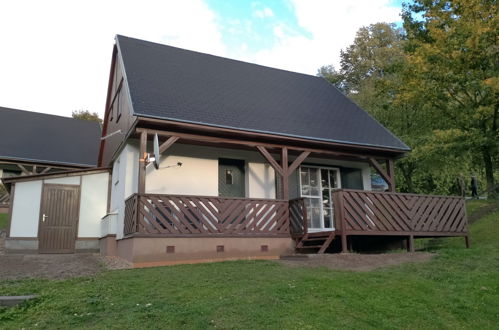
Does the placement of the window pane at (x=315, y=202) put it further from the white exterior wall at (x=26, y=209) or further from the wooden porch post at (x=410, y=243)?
the white exterior wall at (x=26, y=209)

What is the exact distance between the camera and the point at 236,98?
12.5m

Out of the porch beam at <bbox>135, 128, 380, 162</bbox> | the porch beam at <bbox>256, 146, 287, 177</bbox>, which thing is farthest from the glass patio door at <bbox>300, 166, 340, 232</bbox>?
the porch beam at <bbox>256, 146, 287, 177</bbox>

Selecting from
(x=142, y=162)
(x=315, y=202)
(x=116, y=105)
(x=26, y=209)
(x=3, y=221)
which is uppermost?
(x=116, y=105)

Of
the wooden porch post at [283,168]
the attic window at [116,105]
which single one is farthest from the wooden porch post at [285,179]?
the attic window at [116,105]

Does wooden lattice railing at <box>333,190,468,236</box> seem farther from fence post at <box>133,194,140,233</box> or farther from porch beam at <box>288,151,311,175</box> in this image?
fence post at <box>133,194,140,233</box>

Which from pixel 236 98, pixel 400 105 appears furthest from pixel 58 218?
pixel 400 105

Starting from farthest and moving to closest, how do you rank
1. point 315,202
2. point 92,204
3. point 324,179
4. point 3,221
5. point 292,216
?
point 3,221 < point 324,179 < point 92,204 < point 315,202 < point 292,216

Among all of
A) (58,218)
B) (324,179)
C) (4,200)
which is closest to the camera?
(58,218)

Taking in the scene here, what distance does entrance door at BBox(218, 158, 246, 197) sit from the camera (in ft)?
40.6

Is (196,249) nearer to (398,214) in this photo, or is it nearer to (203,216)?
(203,216)

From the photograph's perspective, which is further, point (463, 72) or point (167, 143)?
point (463, 72)

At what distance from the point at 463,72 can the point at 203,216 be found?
10.3 m

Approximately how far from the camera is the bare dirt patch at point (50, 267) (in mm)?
7941

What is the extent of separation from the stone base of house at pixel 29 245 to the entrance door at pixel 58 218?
149mm
